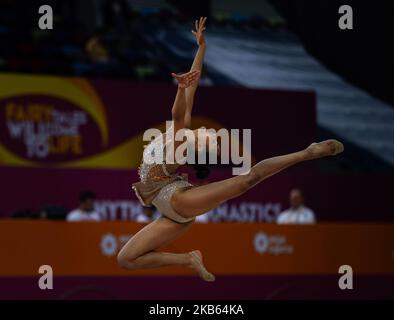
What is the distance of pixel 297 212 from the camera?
11.6m

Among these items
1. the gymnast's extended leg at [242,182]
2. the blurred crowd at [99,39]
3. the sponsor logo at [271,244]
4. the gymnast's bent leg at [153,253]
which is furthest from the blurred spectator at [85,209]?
the gymnast's extended leg at [242,182]

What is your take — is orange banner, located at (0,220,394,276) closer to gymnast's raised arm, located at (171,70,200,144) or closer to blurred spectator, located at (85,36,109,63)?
gymnast's raised arm, located at (171,70,200,144)

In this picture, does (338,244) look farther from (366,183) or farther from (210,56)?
(210,56)

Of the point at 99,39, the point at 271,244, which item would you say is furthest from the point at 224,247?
the point at 99,39

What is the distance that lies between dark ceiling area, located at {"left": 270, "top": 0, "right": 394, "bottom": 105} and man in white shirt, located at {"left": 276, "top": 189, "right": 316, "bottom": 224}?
205 centimetres

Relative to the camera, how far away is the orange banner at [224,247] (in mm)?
9031

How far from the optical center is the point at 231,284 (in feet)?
32.3

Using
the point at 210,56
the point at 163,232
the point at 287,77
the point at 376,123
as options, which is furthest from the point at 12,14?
the point at 163,232

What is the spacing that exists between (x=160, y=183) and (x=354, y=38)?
5900 mm

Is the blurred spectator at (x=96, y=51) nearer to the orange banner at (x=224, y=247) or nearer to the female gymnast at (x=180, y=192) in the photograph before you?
the orange banner at (x=224, y=247)

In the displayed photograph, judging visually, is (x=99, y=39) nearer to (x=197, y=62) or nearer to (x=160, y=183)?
(x=197, y=62)

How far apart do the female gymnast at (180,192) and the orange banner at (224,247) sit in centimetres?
224

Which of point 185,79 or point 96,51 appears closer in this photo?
point 185,79

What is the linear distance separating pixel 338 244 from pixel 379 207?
110 inches
